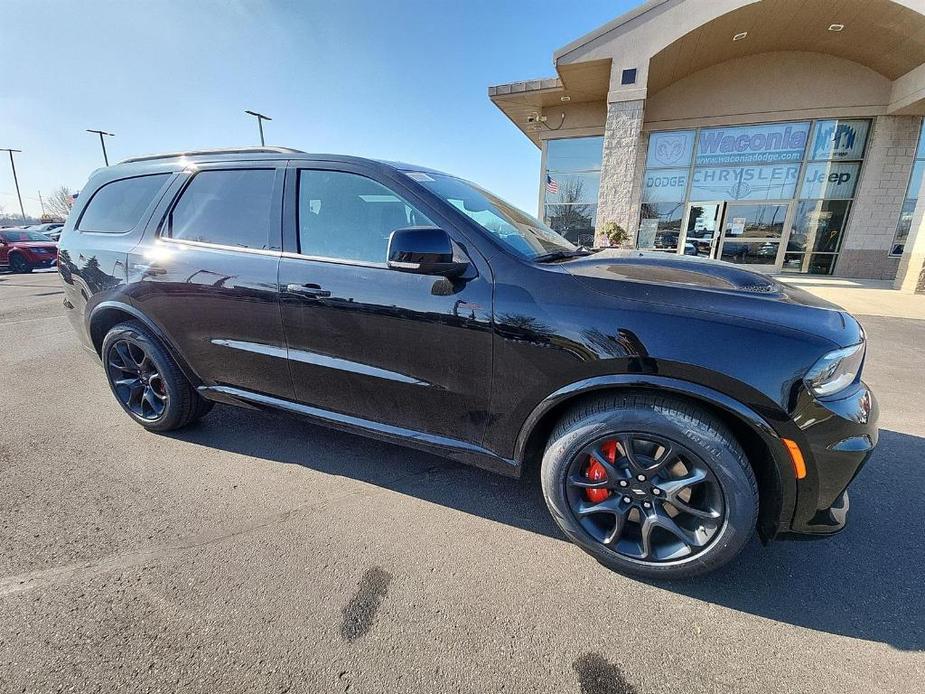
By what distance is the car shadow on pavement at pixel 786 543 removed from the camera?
171cm

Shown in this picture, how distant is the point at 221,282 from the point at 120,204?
4.60 feet

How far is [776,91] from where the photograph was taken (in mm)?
11883

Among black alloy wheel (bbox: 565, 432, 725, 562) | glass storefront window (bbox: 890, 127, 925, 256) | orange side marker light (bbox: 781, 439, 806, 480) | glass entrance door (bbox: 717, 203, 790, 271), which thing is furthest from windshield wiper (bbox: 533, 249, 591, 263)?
glass storefront window (bbox: 890, 127, 925, 256)

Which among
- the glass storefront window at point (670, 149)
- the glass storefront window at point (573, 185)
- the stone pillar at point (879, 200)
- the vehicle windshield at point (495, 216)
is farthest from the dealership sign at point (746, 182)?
the vehicle windshield at point (495, 216)

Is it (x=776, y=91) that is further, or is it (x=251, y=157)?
(x=776, y=91)

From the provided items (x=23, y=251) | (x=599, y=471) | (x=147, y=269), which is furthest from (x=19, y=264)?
(x=599, y=471)

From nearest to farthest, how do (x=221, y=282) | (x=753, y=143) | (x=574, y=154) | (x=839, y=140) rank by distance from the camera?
Result: (x=221, y=282)
(x=839, y=140)
(x=753, y=143)
(x=574, y=154)

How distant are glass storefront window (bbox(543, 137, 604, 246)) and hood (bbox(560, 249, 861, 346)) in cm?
1272

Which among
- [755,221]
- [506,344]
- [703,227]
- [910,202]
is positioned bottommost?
[506,344]

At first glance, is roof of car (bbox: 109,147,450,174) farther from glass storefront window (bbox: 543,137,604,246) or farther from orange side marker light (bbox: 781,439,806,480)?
glass storefront window (bbox: 543,137,604,246)

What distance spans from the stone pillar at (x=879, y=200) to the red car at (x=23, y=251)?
25.2 metres

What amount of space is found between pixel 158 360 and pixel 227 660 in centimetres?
216

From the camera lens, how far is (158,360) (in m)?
2.90

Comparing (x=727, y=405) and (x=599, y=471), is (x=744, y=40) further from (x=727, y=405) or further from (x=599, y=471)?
(x=599, y=471)
